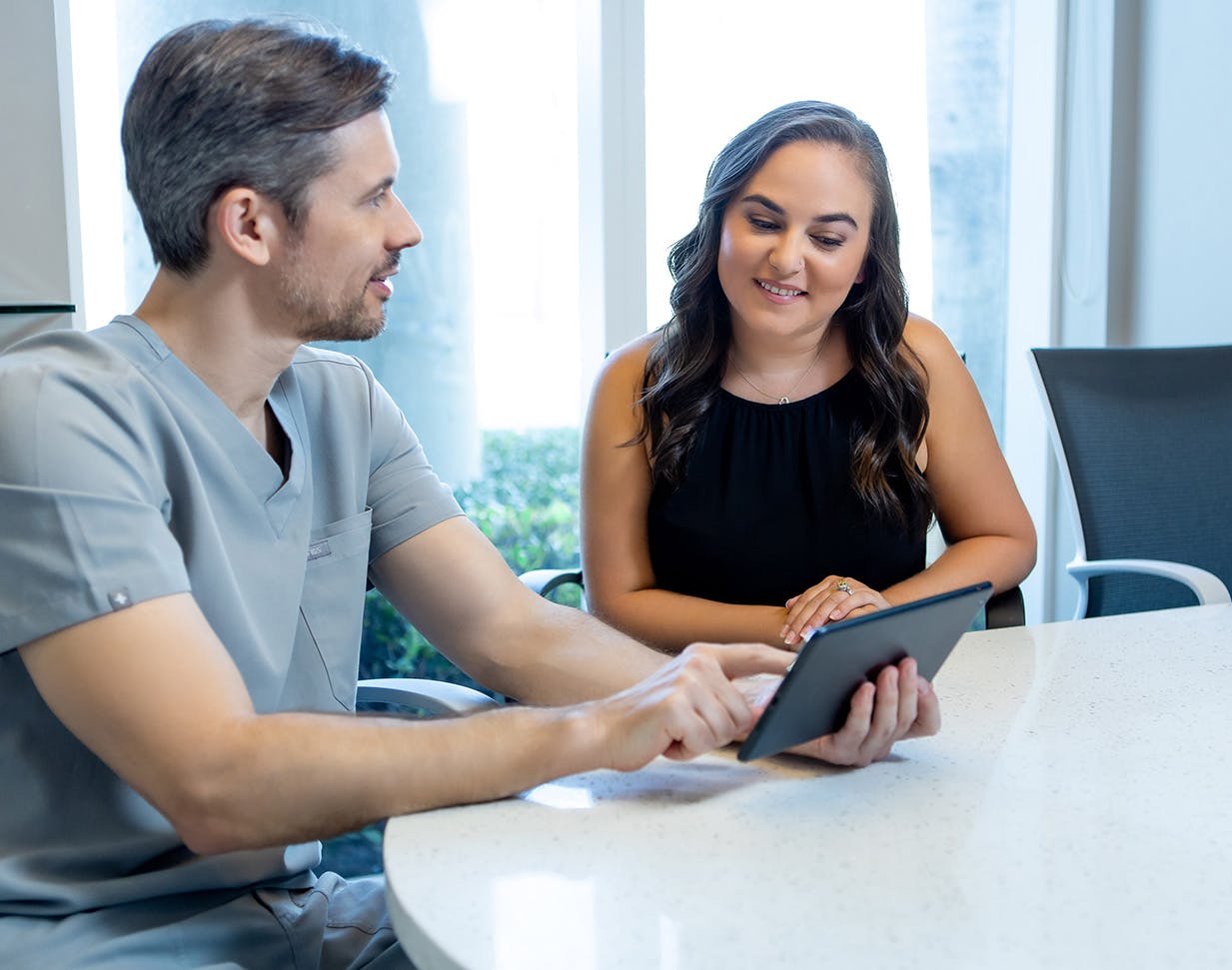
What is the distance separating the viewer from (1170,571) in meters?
1.83

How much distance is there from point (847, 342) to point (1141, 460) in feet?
1.94

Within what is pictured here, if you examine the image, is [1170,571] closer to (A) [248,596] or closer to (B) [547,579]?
(B) [547,579]

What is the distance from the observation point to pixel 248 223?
1163 mm

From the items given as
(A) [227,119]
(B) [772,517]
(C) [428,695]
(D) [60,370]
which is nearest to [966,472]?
(B) [772,517]

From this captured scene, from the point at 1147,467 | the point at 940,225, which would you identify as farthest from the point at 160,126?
the point at 940,225

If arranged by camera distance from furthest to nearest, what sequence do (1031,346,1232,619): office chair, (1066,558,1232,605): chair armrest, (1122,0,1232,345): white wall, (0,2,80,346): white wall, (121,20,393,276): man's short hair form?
1. (1122,0,1232,345): white wall
2. (0,2,80,346): white wall
3. (1031,346,1232,619): office chair
4. (1066,558,1232,605): chair armrest
5. (121,20,393,276): man's short hair

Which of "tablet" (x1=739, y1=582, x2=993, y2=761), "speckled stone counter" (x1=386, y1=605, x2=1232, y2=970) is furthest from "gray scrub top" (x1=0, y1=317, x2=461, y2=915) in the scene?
"tablet" (x1=739, y1=582, x2=993, y2=761)

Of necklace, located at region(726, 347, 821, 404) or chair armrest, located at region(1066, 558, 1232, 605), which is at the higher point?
necklace, located at region(726, 347, 821, 404)

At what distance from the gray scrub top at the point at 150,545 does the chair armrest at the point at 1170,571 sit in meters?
1.11

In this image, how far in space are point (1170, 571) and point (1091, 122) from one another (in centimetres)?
162

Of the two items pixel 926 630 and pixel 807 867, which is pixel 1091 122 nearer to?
pixel 926 630

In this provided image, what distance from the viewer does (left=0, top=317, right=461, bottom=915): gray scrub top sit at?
37.9 inches

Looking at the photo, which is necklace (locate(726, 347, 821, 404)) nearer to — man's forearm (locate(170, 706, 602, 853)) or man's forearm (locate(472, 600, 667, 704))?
man's forearm (locate(472, 600, 667, 704))

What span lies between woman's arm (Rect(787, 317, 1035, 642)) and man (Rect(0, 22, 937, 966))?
76 cm
